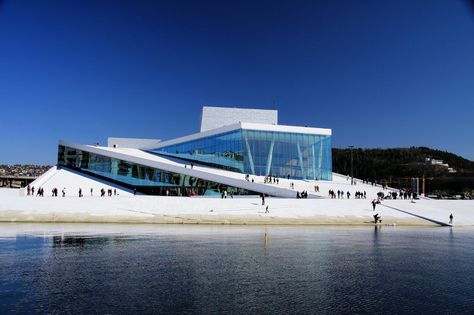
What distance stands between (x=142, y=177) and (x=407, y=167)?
280 ft

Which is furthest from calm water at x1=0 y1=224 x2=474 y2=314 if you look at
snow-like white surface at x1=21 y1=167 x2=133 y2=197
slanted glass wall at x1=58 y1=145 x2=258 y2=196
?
slanted glass wall at x1=58 y1=145 x2=258 y2=196

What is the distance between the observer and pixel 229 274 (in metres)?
12.4

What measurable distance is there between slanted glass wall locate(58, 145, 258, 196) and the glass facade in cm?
665

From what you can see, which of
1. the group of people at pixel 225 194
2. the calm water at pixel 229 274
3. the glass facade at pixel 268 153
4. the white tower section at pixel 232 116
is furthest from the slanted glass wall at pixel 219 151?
the calm water at pixel 229 274

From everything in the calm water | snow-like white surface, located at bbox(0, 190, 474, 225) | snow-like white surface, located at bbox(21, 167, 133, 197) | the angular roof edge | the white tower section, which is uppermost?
the white tower section

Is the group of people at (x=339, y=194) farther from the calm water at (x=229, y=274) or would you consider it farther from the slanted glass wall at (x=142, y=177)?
the calm water at (x=229, y=274)

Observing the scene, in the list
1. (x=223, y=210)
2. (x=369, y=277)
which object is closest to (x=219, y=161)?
(x=223, y=210)

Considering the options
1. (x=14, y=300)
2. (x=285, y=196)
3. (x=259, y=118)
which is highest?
(x=259, y=118)

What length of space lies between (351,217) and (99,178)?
77.6 ft

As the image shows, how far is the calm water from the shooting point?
956cm

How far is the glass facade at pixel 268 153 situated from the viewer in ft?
147

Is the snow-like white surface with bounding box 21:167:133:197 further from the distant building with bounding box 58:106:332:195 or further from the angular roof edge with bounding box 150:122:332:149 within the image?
the angular roof edge with bounding box 150:122:332:149

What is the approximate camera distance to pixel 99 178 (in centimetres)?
4184

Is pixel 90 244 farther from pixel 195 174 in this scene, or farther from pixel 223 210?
pixel 195 174
